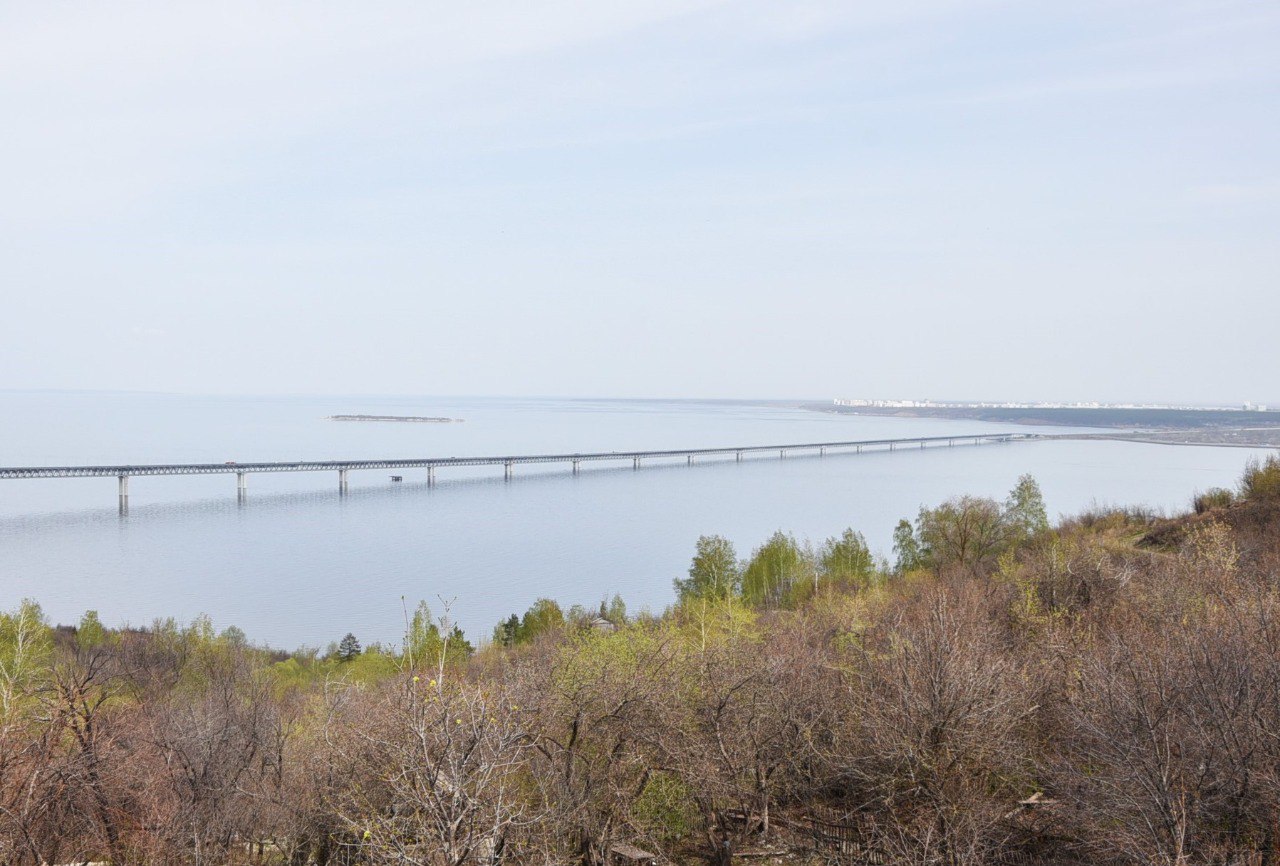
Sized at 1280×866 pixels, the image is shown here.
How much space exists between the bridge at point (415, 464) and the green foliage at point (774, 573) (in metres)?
60.5

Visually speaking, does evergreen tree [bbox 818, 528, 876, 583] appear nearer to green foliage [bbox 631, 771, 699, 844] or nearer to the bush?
the bush

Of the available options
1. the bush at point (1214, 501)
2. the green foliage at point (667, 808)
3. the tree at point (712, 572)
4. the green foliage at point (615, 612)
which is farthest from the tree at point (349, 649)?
the bush at point (1214, 501)

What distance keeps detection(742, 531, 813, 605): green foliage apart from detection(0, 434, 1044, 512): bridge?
6049cm

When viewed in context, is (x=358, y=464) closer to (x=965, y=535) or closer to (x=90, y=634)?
(x=90, y=634)

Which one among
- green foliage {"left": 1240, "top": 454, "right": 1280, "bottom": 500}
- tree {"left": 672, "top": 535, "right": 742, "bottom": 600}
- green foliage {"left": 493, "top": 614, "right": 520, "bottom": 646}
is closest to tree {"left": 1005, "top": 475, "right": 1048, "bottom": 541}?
green foliage {"left": 1240, "top": 454, "right": 1280, "bottom": 500}

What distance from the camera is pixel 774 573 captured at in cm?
5291

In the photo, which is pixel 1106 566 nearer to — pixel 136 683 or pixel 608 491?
pixel 136 683

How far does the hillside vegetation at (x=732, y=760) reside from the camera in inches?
468

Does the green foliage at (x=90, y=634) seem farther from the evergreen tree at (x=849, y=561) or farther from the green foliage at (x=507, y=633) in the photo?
the evergreen tree at (x=849, y=561)

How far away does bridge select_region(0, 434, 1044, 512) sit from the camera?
92688 millimetres

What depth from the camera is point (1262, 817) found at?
12.7m

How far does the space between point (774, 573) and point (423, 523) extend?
38.5m

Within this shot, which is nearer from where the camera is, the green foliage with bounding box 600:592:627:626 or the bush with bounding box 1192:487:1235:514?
the green foliage with bounding box 600:592:627:626

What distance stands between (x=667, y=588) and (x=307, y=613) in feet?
65.4
